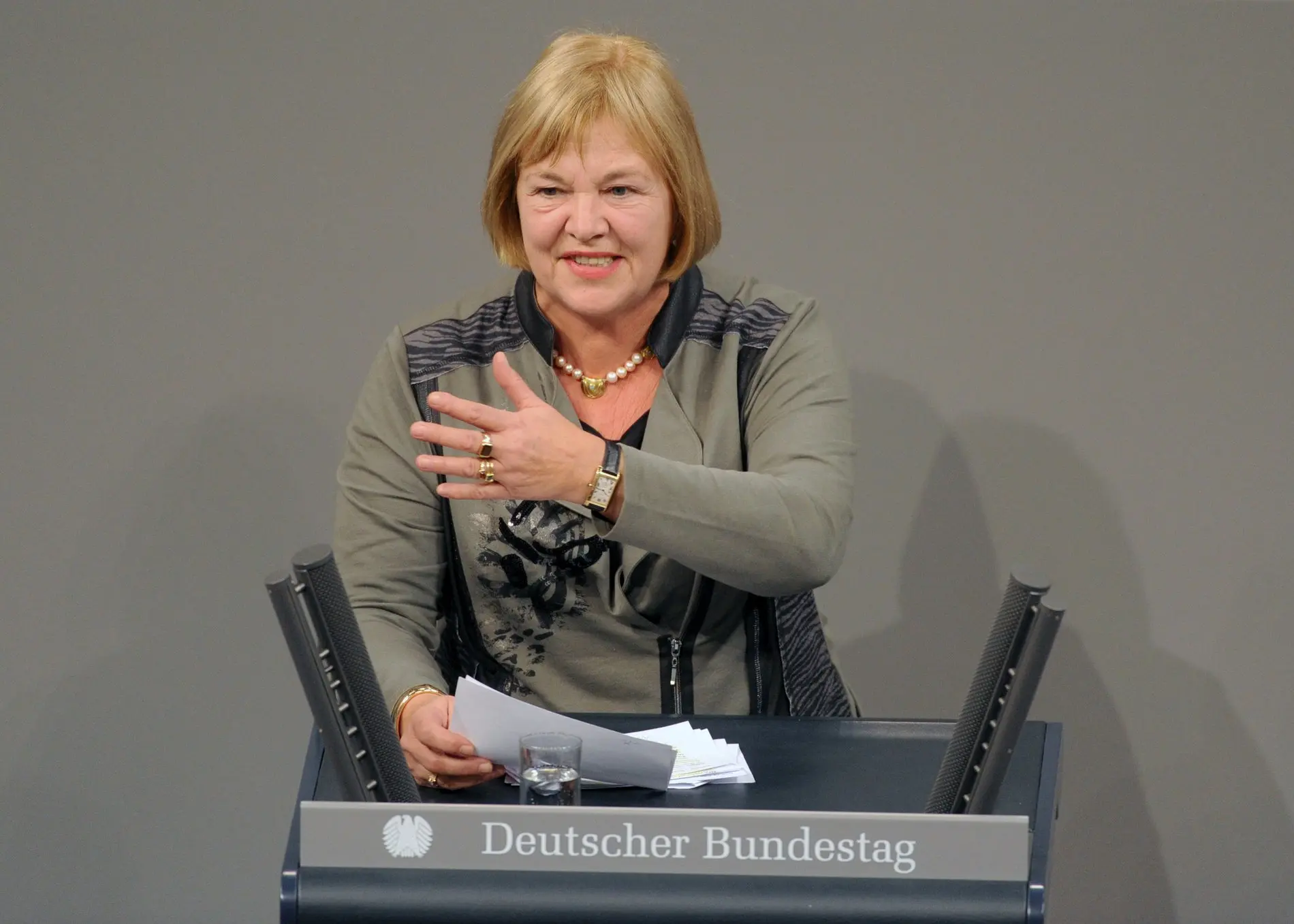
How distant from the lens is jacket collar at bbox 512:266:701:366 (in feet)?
7.06

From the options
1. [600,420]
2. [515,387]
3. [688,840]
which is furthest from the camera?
[600,420]

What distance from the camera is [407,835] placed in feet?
4.36

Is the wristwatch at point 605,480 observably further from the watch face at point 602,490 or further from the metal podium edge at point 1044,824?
the metal podium edge at point 1044,824

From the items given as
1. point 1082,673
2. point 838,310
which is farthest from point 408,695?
point 1082,673

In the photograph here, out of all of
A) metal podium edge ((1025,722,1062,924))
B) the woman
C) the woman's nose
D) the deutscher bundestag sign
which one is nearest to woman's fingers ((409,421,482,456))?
the woman

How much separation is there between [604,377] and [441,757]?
0.67 m

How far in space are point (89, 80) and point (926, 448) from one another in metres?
1.63

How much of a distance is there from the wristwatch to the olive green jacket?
0.28 metres

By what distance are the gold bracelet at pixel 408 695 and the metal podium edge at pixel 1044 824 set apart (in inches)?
25.9

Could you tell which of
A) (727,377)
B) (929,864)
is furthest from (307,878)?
(727,377)

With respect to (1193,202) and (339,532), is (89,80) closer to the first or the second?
(339,532)

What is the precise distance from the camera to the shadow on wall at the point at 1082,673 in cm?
300

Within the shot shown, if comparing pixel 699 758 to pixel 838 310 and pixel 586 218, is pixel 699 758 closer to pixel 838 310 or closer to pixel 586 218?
pixel 586 218

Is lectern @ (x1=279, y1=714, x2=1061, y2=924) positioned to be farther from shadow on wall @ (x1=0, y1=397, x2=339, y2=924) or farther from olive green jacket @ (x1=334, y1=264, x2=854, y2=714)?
shadow on wall @ (x1=0, y1=397, x2=339, y2=924)
